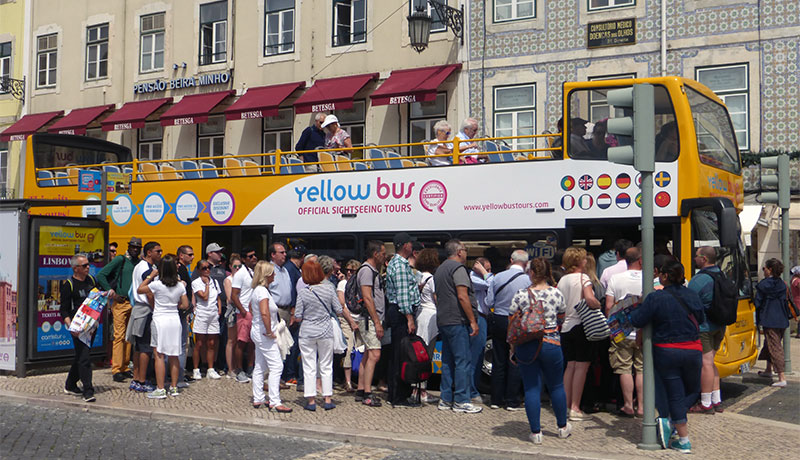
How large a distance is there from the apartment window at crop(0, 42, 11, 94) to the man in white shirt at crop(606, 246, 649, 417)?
85.4 feet

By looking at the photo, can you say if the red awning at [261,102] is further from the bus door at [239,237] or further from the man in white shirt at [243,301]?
the man in white shirt at [243,301]

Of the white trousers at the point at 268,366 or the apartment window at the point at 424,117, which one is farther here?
the apartment window at the point at 424,117

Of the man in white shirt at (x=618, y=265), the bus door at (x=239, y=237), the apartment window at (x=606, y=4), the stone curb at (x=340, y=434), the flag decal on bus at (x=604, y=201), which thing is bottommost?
the stone curb at (x=340, y=434)

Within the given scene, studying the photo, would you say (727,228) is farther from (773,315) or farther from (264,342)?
(264,342)

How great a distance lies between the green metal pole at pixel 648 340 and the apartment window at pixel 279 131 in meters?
16.6

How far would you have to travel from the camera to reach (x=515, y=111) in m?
20.6

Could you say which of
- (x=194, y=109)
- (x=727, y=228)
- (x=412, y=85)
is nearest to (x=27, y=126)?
(x=194, y=109)

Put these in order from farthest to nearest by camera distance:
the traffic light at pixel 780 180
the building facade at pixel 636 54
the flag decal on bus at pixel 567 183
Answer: the building facade at pixel 636 54, the traffic light at pixel 780 180, the flag decal on bus at pixel 567 183

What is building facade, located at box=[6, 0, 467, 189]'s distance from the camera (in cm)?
2183

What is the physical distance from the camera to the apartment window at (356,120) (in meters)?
22.7

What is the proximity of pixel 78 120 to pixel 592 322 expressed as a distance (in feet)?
69.9

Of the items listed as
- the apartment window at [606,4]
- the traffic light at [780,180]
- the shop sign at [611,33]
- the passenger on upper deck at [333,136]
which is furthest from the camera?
the apartment window at [606,4]

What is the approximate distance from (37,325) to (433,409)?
5.75m

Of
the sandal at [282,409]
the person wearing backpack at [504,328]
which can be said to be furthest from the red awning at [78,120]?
the person wearing backpack at [504,328]
